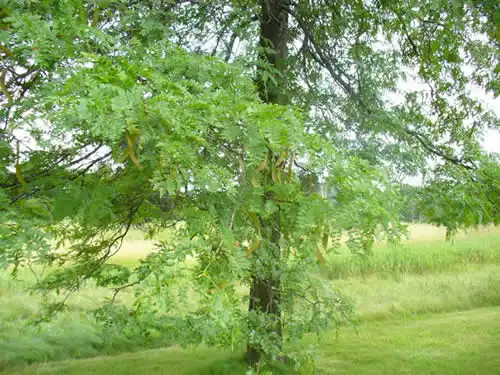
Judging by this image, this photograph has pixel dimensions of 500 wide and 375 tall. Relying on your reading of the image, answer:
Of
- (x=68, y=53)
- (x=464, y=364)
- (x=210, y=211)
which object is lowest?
(x=464, y=364)

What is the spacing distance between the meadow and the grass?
2 centimetres

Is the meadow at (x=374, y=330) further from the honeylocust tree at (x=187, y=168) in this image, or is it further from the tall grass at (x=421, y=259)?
the honeylocust tree at (x=187, y=168)

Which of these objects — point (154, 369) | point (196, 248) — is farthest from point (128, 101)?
point (154, 369)

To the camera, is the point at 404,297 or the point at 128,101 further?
the point at 404,297

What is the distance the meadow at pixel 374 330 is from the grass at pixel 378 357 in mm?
16

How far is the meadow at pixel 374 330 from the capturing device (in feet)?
24.7

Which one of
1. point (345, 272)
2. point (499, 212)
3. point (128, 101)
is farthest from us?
point (345, 272)

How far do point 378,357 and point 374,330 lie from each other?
1.72 metres

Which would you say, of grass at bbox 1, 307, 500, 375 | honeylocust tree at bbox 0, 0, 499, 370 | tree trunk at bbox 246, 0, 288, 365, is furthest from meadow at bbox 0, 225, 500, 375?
honeylocust tree at bbox 0, 0, 499, 370

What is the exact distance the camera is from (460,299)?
1155 cm

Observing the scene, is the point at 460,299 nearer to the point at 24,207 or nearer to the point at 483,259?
the point at 483,259

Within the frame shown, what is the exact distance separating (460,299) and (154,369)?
7380 mm

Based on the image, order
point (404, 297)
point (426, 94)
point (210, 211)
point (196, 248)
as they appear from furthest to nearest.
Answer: point (404, 297)
point (426, 94)
point (210, 211)
point (196, 248)

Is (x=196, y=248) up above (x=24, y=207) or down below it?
below
